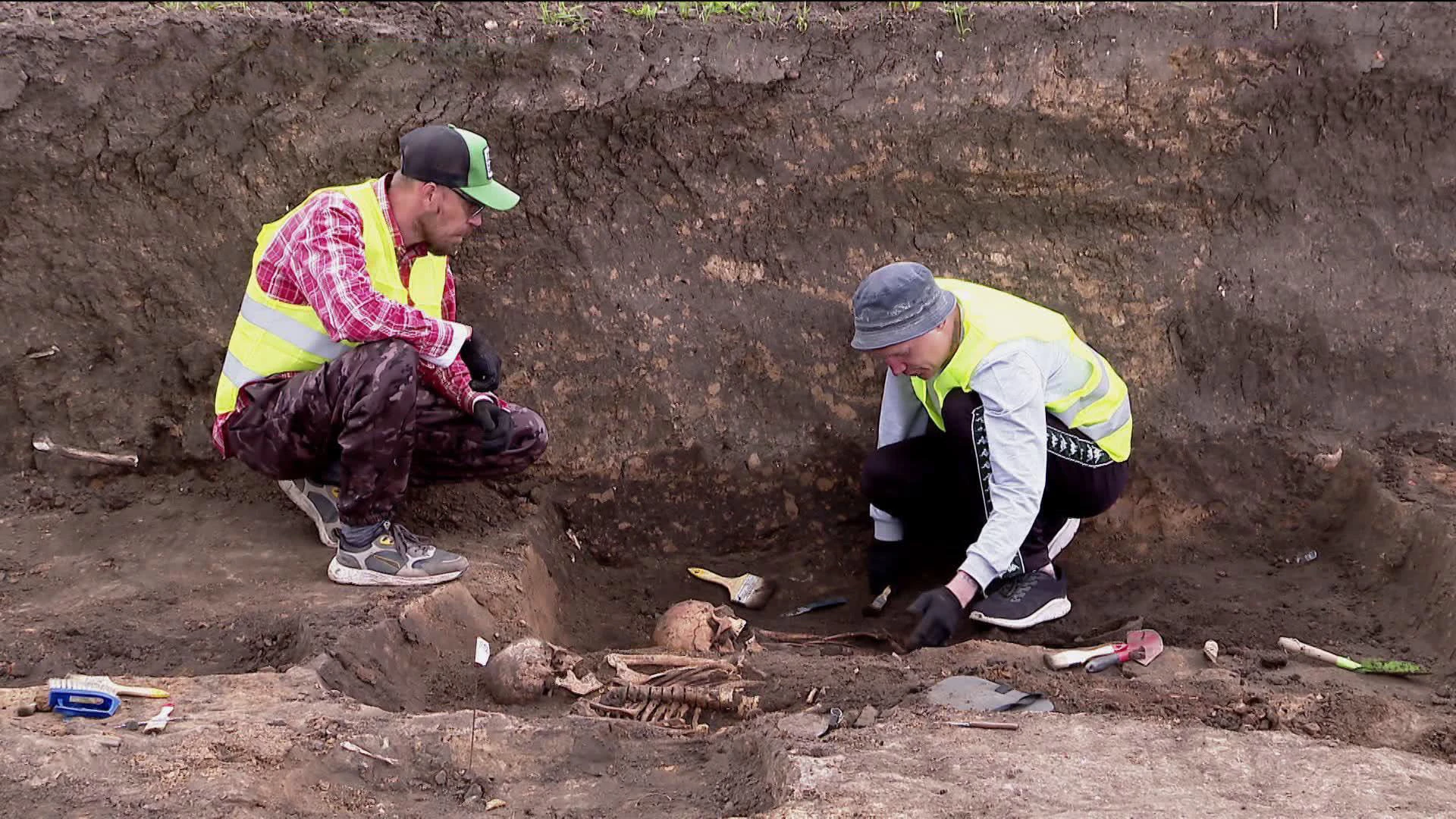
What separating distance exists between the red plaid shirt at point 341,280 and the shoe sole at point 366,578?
71 cm

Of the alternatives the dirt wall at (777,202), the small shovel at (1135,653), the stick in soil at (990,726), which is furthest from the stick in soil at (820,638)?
the stick in soil at (990,726)

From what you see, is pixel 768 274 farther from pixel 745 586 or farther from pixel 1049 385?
pixel 1049 385

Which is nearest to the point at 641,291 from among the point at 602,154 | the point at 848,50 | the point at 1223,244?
the point at 602,154

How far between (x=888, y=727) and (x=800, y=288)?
2335mm

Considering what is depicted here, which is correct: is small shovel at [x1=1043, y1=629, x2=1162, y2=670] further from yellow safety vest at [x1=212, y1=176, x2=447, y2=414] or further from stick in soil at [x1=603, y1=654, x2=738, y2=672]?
yellow safety vest at [x1=212, y1=176, x2=447, y2=414]

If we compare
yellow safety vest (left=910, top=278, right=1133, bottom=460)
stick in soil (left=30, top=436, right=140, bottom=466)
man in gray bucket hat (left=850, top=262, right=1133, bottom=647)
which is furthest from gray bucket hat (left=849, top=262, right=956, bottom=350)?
stick in soil (left=30, top=436, right=140, bottom=466)

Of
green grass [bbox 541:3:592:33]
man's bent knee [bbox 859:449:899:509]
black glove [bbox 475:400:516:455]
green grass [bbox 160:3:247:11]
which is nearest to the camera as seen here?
black glove [bbox 475:400:516:455]

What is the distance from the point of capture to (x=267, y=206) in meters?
4.96

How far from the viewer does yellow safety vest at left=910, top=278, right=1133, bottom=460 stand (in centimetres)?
419

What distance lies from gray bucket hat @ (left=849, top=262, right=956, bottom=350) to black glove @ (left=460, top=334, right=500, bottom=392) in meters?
1.36

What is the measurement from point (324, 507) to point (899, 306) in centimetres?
213

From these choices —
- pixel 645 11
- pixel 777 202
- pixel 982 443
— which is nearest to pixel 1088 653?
pixel 982 443

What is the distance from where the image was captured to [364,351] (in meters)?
4.06

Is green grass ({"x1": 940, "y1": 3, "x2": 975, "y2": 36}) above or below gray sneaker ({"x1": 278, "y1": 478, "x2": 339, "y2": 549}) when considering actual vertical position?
above
